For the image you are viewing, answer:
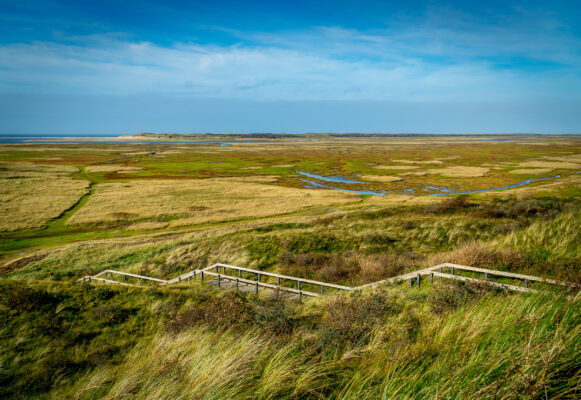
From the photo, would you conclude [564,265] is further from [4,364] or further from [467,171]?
[467,171]

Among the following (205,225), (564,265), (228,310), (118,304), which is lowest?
(205,225)

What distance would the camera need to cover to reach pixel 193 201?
155 ft

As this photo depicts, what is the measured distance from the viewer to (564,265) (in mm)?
9156

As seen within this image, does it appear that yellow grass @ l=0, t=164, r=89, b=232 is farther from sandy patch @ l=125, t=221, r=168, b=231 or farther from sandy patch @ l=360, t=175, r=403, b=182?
sandy patch @ l=360, t=175, r=403, b=182

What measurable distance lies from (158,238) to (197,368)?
2853cm

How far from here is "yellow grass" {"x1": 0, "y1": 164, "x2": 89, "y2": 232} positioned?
3690cm

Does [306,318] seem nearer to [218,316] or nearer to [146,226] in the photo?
[218,316]

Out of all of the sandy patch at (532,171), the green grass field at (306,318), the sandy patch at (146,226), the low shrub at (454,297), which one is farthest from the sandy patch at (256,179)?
the low shrub at (454,297)

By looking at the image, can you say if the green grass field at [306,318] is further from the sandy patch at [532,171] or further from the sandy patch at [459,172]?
the sandy patch at [532,171]

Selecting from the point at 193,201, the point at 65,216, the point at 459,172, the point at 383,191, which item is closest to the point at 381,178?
the point at 383,191

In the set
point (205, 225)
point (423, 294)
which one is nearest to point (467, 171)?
point (205, 225)

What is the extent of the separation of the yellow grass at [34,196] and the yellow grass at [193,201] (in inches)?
135

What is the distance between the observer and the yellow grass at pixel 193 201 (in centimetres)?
3928

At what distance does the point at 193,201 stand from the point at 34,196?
25319mm
